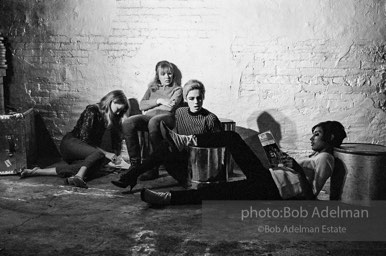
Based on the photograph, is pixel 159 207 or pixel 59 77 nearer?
pixel 159 207

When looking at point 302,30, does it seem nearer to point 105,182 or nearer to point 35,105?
point 105,182

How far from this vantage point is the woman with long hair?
6.28 metres

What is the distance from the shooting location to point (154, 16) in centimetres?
686

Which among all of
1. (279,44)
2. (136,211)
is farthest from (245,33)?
(136,211)

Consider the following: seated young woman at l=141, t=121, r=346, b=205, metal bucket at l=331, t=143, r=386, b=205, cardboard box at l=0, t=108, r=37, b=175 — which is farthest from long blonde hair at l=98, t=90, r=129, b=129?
metal bucket at l=331, t=143, r=386, b=205

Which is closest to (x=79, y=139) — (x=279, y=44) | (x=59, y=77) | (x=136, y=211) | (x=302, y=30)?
(x=59, y=77)

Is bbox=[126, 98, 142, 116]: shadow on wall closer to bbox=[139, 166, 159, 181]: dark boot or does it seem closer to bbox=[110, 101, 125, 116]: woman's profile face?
bbox=[110, 101, 125, 116]: woman's profile face

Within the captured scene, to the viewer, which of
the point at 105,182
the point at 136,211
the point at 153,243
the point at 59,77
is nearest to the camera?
the point at 153,243

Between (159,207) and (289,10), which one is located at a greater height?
(289,10)

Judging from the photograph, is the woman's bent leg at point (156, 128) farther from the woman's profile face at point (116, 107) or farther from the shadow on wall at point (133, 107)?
the shadow on wall at point (133, 107)

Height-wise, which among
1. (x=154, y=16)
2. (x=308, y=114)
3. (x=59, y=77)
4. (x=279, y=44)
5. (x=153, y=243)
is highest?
(x=154, y=16)

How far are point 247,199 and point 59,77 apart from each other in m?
4.35

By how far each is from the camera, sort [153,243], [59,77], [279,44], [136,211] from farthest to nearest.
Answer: [59,77] < [279,44] < [136,211] < [153,243]

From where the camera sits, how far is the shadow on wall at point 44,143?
299 inches
